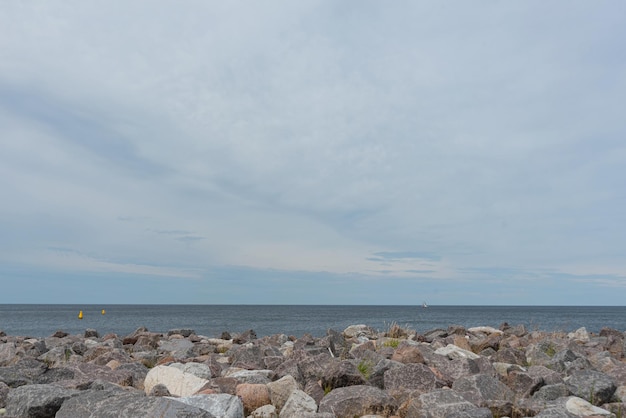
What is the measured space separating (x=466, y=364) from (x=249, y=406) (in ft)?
12.6

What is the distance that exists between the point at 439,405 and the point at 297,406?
5.56 feet

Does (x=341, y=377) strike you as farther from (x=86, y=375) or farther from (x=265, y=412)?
(x=86, y=375)

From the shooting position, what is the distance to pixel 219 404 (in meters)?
6.58

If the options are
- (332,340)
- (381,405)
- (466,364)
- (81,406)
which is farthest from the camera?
(332,340)

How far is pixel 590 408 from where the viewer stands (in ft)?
23.1

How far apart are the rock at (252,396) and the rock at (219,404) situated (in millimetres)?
686

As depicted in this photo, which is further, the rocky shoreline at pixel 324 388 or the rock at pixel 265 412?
the rock at pixel 265 412

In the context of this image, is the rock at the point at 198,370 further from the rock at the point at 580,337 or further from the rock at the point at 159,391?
the rock at the point at 580,337

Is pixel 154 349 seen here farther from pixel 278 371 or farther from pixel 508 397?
pixel 508 397

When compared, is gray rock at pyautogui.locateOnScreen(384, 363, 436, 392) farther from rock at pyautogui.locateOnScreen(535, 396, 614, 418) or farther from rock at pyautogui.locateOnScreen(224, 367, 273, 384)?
rock at pyautogui.locateOnScreen(224, 367, 273, 384)

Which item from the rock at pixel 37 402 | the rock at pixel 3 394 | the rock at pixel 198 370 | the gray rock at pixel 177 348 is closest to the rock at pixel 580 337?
the gray rock at pixel 177 348

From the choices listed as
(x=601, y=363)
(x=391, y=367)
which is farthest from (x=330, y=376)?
(x=601, y=363)

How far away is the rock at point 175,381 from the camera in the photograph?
8078 millimetres

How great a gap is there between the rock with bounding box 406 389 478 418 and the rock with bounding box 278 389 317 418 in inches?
46.3
